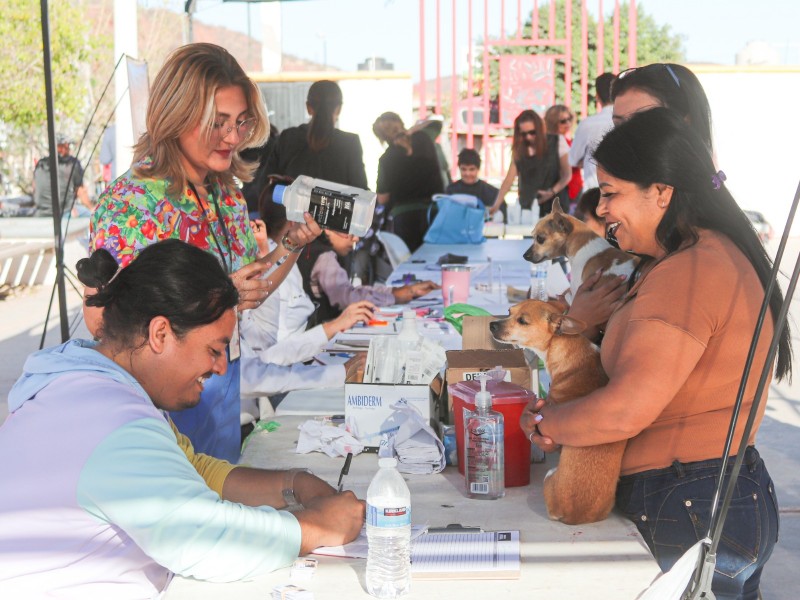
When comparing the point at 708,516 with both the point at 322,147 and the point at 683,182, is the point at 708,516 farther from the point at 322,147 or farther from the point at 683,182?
the point at 322,147

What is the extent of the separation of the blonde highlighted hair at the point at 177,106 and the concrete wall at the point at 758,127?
13149 millimetres

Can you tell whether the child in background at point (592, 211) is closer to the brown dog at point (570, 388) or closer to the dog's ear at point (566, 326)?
the brown dog at point (570, 388)

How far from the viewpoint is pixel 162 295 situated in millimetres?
1624

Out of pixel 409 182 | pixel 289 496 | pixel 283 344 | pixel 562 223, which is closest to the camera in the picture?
pixel 289 496

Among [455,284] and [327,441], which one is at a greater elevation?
[455,284]

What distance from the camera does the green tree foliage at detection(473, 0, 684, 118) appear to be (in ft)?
99.3

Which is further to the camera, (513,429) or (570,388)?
(513,429)

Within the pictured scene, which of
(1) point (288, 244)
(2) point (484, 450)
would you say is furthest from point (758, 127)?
(2) point (484, 450)

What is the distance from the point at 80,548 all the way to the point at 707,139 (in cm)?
177

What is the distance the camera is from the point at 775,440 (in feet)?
16.4

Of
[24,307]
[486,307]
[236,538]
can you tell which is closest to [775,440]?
[486,307]

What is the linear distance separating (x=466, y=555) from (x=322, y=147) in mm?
4594

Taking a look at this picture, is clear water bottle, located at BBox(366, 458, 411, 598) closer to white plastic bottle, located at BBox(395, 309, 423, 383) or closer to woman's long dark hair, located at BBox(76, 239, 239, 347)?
woman's long dark hair, located at BBox(76, 239, 239, 347)

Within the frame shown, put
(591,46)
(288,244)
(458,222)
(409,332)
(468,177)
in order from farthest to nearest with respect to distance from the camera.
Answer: (591,46) → (468,177) → (458,222) → (288,244) → (409,332)
